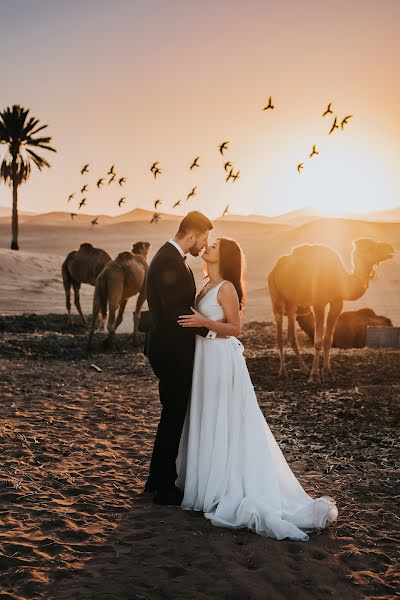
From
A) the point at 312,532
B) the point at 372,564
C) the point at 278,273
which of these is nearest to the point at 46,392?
the point at 278,273

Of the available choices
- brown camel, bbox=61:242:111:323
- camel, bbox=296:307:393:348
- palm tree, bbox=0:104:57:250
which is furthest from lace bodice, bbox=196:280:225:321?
palm tree, bbox=0:104:57:250

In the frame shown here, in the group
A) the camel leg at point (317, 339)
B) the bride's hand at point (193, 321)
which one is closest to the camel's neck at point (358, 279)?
the camel leg at point (317, 339)

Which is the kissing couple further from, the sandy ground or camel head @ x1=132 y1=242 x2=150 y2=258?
camel head @ x1=132 y1=242 x2=150 y2=258

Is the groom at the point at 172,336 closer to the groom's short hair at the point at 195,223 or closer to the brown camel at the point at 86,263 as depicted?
the groom's short hair at the point at 195,223

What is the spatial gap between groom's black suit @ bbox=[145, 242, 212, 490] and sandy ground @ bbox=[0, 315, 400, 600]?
40 centimetres

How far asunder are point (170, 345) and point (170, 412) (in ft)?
1.74

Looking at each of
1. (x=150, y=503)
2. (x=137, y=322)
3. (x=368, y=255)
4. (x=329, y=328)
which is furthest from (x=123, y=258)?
(x=150, y=503)

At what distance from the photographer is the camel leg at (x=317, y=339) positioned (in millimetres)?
10125

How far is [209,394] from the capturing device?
16.1ft

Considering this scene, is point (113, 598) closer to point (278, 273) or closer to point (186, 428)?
point (186, 428)

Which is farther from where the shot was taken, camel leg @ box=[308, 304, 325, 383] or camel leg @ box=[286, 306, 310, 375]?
camel leg @ box=[286, 306, 310, 375]

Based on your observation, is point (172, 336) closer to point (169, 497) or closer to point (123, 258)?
point (169, 497)

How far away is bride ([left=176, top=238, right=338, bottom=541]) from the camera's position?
4.72 meters

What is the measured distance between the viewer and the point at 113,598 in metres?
3.48
